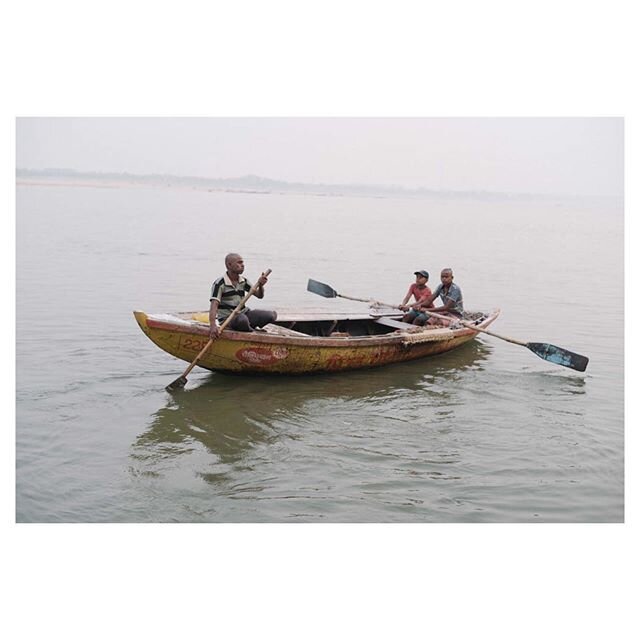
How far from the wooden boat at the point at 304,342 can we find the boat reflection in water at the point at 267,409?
0.67ft

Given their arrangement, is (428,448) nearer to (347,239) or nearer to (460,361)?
(460,361)

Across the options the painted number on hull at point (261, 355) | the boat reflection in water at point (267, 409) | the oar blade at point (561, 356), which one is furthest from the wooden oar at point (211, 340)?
the oar blade at point (561, 356)

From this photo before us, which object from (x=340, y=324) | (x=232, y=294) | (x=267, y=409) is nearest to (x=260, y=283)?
(x=232, y=294)

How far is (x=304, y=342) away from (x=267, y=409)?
0.88 meters

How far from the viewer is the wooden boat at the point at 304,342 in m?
6.79

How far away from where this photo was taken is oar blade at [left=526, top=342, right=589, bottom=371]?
8.15 m

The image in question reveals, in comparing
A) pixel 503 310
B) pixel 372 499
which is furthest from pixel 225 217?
pixel 372 499

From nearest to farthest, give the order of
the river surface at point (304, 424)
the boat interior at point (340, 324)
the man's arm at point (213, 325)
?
the river surface at point (304, 424), the man's arm at point (213, 325), the boat interior at point (340, 324)

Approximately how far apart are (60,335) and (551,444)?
6.28m

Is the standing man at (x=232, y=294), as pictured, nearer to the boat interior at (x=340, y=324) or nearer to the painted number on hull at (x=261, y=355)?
the painted number on hull at (x=261, y=355)

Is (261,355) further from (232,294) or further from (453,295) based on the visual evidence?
(453,295)

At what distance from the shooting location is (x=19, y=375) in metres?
7.45

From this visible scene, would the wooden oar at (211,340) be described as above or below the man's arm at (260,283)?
below

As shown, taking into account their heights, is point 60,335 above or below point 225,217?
below
